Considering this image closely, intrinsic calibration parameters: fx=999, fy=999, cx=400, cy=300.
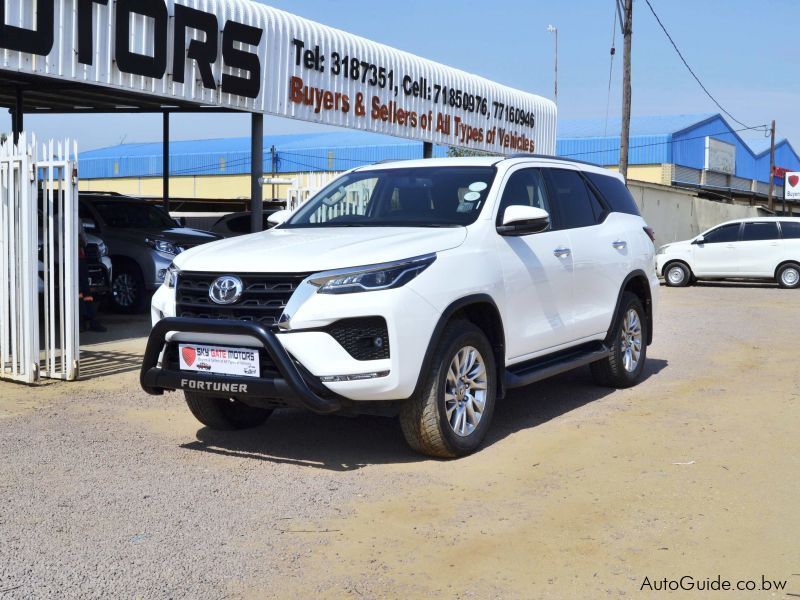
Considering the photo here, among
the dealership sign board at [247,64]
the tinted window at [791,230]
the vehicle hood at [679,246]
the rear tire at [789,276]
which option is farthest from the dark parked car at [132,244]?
the tinted window at [791,230]

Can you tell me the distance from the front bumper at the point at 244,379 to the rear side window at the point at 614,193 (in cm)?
398

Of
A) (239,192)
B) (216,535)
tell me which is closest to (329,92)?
(216,535)

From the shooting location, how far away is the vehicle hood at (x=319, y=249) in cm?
573

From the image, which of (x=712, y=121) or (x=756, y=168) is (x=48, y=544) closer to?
(x=712, y=121)

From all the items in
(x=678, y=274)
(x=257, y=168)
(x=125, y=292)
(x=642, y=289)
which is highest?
(x=257, y=168)

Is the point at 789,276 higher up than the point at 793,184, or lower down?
lower down

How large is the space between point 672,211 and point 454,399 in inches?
1288

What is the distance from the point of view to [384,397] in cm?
566

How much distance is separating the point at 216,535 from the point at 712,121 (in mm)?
59110

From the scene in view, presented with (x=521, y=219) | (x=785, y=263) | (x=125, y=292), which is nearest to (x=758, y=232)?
(x=785, y=263)

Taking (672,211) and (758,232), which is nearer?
(758,232)

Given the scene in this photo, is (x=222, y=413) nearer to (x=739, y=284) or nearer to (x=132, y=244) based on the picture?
(x=132, y=244)

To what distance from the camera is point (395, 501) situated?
536cm

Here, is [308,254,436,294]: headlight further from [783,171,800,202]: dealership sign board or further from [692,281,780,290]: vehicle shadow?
[783,171,800,202]: dealership sign board
